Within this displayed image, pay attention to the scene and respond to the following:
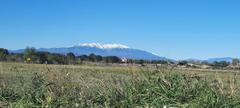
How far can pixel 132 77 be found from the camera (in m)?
9.63

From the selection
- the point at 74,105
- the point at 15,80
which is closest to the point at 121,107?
the point at 74,105

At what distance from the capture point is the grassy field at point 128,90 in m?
8.48

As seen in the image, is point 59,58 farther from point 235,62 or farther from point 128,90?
point 128,90

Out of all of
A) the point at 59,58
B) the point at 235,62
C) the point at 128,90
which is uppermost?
the point at 59,58

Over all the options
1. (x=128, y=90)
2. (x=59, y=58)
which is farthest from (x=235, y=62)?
(x=59, y=58)

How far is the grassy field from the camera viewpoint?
8484 mm

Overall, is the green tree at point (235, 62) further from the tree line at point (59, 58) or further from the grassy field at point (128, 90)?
the tree line at point (59, 58)

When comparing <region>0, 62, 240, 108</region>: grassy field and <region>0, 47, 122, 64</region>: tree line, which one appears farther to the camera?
<region>0, 47, 122, 64</region>: tree line

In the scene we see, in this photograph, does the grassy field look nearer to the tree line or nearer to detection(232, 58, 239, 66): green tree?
the tree line

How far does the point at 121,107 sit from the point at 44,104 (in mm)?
1084

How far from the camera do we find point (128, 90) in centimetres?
900

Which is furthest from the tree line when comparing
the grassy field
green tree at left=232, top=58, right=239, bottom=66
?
green tree at left=232, top=58, right=239, bottom=66

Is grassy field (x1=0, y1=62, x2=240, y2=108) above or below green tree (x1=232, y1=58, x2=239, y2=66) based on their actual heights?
below

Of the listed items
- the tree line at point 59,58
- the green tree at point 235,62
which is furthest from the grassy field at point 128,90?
the green tree at point 235,62
